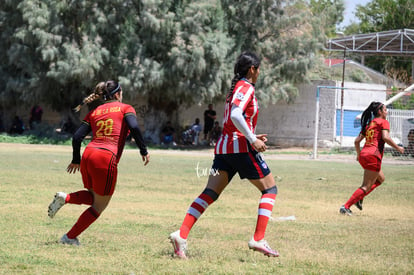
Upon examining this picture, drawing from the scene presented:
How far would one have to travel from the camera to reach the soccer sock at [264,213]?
718 cm

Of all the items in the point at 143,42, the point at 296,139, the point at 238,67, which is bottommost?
the point at 296,139

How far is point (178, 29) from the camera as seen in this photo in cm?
3412

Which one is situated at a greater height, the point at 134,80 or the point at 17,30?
the point at 17,30

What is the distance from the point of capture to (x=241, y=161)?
718 cm

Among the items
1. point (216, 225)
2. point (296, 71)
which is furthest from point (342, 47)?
point (216, 225)

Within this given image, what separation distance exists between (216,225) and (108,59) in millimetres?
25648

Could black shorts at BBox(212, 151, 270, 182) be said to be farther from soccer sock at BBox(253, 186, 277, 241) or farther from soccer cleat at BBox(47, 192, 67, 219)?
soccer cleat at BBox(47, 192, 67, 219)

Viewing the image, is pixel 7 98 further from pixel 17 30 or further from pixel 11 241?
pixel 11 241

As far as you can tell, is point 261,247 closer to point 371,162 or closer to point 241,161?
point 241,161

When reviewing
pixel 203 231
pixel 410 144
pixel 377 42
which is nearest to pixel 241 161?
pixel 203 231

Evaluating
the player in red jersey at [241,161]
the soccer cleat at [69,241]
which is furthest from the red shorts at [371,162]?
the soccer cleat at [69,241]

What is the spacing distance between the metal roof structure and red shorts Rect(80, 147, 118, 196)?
104 ft

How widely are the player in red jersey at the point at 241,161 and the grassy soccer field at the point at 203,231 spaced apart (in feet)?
1.04

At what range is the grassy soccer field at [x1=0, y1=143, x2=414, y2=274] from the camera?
667 centimetres
